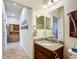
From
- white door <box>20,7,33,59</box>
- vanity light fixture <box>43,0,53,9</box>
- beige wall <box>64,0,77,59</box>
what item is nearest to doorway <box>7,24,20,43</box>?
white door <box>20,7,33,59</box>

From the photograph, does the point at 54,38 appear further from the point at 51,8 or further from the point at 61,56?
the point at 51,8

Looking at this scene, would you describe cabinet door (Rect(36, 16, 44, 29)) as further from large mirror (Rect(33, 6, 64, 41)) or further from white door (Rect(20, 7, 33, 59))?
white door (Rect(20, 7, 33, 59))

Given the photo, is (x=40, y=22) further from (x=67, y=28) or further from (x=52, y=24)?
(x=67, y=28)

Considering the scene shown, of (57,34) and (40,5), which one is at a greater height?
(40,5)

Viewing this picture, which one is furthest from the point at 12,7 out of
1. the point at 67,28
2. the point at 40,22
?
the point at 67,28

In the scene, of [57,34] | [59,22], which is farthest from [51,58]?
[59,22]

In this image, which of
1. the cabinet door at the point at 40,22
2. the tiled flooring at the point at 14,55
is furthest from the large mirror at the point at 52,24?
the tiled flooring at the point at 14,55

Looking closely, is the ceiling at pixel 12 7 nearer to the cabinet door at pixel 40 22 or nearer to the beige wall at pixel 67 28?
the cabinet door at pixel 40 22

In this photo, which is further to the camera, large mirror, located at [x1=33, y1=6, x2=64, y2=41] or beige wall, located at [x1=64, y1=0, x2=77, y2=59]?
large mirror, located at [x1=33, y1=6, x2=64, y2=41]

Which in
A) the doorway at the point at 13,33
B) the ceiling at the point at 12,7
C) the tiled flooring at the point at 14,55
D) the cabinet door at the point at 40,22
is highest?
the ceiling at the point at 12,7

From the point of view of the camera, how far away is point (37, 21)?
3734mm

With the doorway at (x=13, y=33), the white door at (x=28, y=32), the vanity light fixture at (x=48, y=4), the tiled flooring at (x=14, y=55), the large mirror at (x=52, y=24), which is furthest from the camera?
the doorway at (x=13, y=33)

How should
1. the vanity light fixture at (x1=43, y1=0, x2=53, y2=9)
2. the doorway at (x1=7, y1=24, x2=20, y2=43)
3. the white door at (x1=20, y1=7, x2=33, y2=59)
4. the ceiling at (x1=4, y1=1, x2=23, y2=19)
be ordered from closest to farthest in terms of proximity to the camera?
the vanity light fixture at (x1=43, y1=0, x2=53, y2=9) < the white door at (x1=20, y1=7, x2=33, y2=59) < the ceiling at (x1=4, y1=1, x2=23, y2=19) < the doorway at (x1=7, y1=24, x2=20, y2=43)

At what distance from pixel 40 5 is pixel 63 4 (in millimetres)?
1396
